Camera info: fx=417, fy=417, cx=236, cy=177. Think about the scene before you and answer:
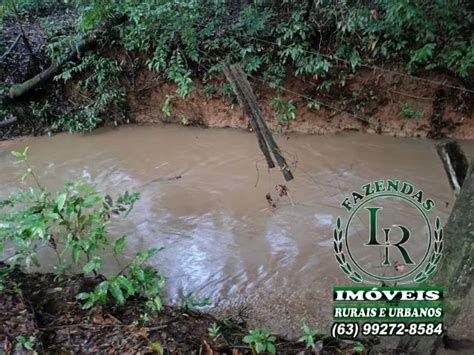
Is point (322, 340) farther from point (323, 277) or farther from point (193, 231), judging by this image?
point (193, 231)

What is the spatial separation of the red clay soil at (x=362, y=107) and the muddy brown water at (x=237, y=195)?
8.8 inches

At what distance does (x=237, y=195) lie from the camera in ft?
15.5

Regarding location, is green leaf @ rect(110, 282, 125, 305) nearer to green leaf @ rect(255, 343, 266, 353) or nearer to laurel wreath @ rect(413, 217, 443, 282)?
green leaf @ rect(255, 343, 266, 353)

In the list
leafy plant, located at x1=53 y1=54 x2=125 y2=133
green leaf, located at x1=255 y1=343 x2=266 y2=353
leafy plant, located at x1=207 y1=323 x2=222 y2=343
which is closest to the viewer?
green leaf, located at x1=255 y1=343 x2=266 y2=353

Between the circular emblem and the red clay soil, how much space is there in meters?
2.00

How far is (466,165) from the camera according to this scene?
2094mm

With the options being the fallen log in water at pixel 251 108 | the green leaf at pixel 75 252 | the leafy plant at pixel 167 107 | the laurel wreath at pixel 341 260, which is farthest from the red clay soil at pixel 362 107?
the green leaf at pixel 75 252

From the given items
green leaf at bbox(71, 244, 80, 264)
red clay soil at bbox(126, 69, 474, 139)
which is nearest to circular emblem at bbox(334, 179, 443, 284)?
green leaf at bbox(71, 244, 80, 264)

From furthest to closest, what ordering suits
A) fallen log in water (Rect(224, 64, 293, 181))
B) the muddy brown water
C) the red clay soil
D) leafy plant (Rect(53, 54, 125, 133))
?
1. leafy plant (Rect(53, 54, 125, 133))
2. the red clay soil
3. the muddy brown water
4. fallen log in water (Rect(224, 64, 293, 181))

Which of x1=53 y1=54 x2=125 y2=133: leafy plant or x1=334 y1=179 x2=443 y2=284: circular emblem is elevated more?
x1=53 y1=54 x2=125 y2=133: leafy plant

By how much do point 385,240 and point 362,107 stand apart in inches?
109

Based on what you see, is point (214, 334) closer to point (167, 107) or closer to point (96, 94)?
point (167, 107)

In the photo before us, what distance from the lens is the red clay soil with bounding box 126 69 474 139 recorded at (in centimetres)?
548

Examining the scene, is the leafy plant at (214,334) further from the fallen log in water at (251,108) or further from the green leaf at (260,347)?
the fallen log in water at (251,108)
